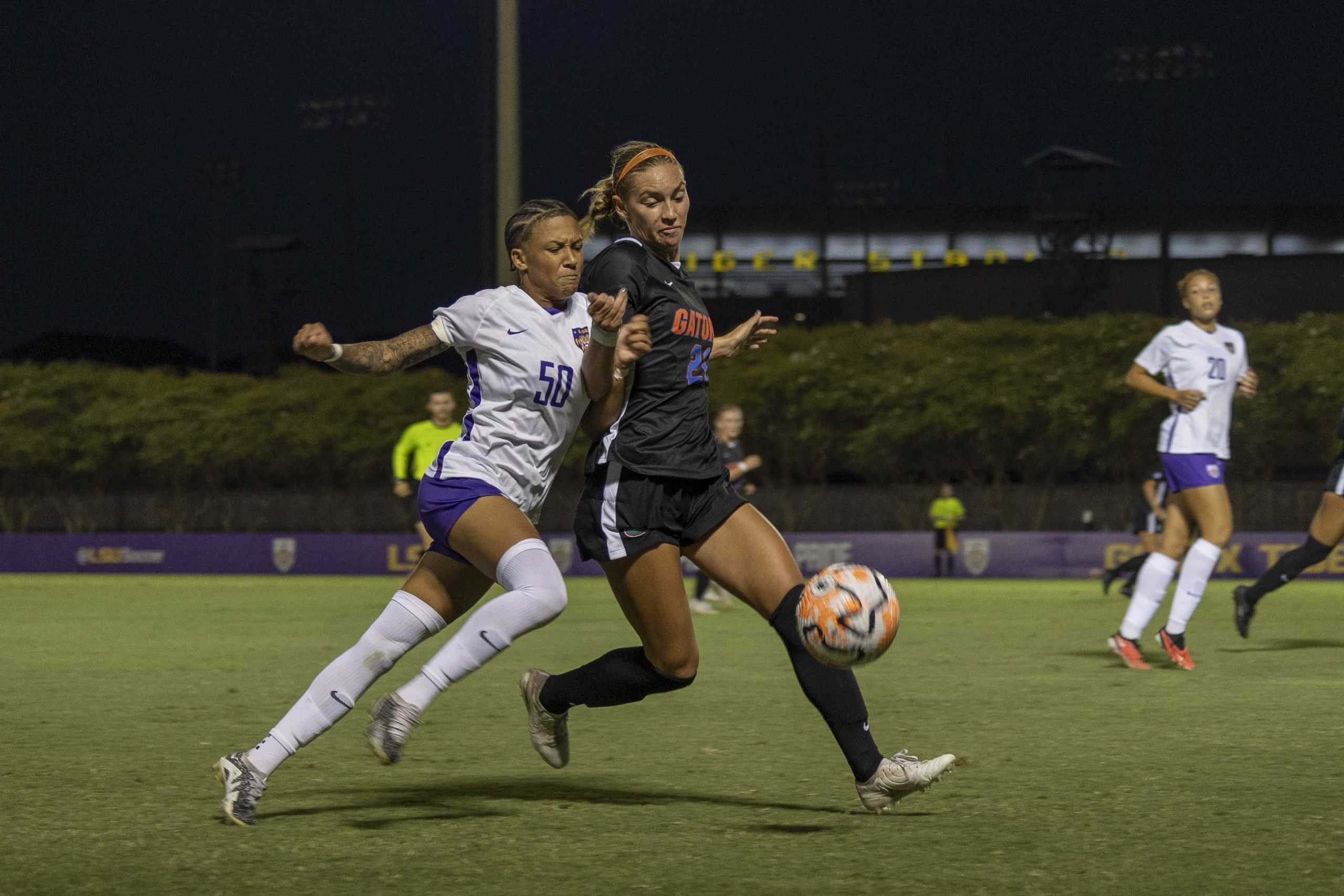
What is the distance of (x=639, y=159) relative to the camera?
577cm

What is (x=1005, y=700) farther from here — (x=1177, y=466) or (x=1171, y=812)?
(x=1171, y=812)

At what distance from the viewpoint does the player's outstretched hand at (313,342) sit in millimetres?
5219

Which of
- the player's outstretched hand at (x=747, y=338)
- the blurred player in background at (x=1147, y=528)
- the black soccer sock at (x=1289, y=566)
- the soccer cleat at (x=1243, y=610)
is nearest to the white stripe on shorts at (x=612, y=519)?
the player's outstretched hand at (x=747, y=338)

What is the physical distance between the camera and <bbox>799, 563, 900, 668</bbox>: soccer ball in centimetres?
550

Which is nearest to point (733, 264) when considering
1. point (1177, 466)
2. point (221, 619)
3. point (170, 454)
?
point (170, 454)

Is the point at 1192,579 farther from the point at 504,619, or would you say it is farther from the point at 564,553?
the point at 564,553

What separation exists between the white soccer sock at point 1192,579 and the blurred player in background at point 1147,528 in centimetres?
581

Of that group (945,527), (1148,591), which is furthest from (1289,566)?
(945,527)

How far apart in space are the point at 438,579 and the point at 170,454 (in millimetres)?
37586

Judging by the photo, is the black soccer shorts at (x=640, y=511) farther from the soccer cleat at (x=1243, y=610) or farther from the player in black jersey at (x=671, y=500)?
the soccer cleat at (x=1243, y=610)

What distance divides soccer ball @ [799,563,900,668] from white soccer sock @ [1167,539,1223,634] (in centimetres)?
538

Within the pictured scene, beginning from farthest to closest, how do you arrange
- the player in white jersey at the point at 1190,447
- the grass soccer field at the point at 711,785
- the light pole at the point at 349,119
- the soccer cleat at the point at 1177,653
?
1. the light pole at the point at 349,119
2. the soccer cleat at the point at 1177,653
3. the player in white jersey at the point at 1190,447
4. the grass soccer field at the point at 711,785

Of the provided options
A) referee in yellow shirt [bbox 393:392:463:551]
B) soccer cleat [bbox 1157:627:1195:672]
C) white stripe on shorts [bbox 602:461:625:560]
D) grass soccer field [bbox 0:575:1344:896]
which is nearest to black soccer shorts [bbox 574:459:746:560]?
white stripe on shorts [bbox 602:461:625:560]

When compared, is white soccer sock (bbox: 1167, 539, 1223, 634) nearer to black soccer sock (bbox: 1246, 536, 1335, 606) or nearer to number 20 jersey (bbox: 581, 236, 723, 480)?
black soccer sock (bbox: 1246, 536, 1335, 606)
